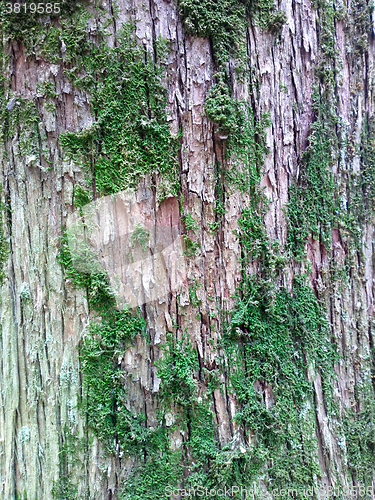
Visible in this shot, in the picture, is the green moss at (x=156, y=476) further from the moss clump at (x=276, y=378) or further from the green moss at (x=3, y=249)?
the green moss at (x=3, y=249)

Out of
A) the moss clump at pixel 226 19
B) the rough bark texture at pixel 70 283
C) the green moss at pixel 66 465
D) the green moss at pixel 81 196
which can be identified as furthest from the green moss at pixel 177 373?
the moss clump at pixel 226 19

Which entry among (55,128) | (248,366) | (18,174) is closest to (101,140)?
(55,128)

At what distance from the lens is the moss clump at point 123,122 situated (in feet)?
4.02

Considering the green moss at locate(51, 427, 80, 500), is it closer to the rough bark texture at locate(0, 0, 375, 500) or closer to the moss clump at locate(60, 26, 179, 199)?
the rough bark texture at locate(0, 0, 375, 500)

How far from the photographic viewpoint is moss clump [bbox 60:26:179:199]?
48.2 inches

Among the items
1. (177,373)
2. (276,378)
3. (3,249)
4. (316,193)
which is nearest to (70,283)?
(3,249)

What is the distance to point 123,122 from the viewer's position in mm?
1233

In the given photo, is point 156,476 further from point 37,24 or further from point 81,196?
point 37,24

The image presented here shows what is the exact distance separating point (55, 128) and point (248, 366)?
4.04ft

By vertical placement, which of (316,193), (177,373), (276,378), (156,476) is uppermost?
(316,193)

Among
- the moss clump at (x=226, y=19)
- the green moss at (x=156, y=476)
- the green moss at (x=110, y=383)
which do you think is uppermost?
the moss clump at (x=226, y=19)

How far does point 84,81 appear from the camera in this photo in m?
1.22

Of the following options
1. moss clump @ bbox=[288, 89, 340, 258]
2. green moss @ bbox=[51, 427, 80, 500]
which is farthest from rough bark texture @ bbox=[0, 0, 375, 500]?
moss clump @ bbox=[288, 89, 340, 258]

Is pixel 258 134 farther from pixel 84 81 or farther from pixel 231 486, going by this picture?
pixel 231 486
